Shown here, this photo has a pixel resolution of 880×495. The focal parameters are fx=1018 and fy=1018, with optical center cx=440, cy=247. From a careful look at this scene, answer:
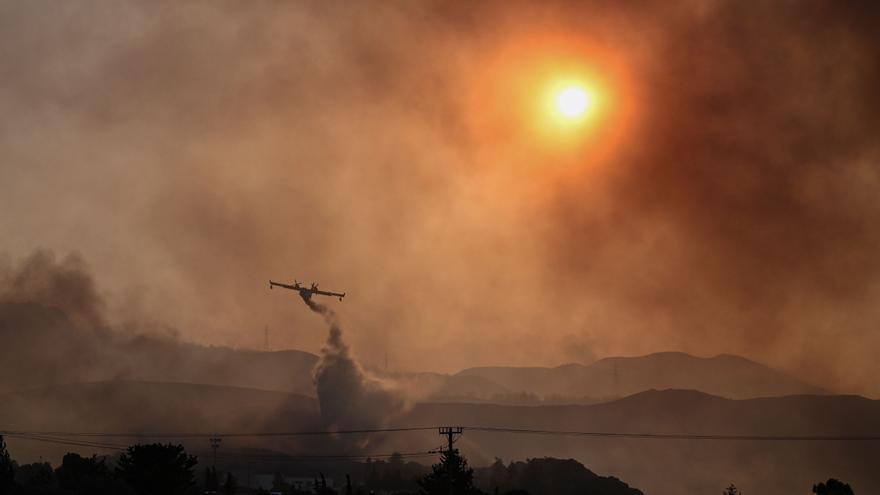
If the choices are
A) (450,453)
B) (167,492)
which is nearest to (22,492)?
(167,492)

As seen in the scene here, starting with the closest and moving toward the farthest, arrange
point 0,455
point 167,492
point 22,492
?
point 22,492 < point 0,455 < point 167,492

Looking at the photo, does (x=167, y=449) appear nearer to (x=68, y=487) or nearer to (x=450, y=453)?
(x=68, y=487)

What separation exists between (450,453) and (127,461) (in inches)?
2577

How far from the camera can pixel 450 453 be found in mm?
175500

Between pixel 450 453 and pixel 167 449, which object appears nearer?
pixel 450 453

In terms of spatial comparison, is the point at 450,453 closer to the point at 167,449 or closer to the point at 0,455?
the point at 167,449

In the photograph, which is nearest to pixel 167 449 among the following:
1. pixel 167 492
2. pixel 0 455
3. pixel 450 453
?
pixel 167 492

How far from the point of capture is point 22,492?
15162cm

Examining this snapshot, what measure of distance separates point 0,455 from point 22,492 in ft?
82.7

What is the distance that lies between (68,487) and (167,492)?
17.6 m

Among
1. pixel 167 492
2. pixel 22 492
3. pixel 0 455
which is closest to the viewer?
pixel 22 492

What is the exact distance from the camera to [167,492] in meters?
186

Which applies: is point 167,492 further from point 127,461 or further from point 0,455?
point 0,455

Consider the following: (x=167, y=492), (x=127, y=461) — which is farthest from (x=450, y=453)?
(x=127, y=461)
